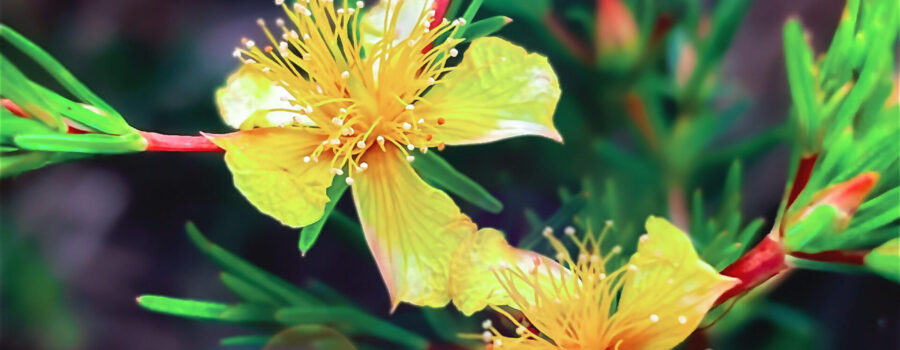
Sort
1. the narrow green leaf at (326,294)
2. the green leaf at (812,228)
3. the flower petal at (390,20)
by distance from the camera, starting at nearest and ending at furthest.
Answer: the green leaf at (812,228), the flower petal at (390,20), the narrow green leaf at (326,294)

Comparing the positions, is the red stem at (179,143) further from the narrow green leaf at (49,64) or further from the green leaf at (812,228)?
the green leaf at (812,228)

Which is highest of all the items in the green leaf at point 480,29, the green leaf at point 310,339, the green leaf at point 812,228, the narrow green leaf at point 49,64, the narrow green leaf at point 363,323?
the green leaf at point 480,29

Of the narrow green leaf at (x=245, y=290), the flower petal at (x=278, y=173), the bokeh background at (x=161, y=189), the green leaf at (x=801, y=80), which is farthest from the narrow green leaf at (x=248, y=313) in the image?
the green leaf at (x=801, y=80)

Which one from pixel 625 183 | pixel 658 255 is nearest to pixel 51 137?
pixel 658 255

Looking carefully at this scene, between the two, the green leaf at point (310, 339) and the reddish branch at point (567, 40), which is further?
the reddish branch at point (567, 40)

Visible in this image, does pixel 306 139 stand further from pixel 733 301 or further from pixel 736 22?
pixel 736 22

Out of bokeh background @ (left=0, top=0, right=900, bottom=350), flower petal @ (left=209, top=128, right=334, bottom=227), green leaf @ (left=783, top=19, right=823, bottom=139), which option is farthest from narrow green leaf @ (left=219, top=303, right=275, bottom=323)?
green leaf @ (left=783, top=19, right=823, bottom=139)

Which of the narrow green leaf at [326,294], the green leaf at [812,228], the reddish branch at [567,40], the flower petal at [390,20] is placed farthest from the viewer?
the reddish branch at [567,40]
